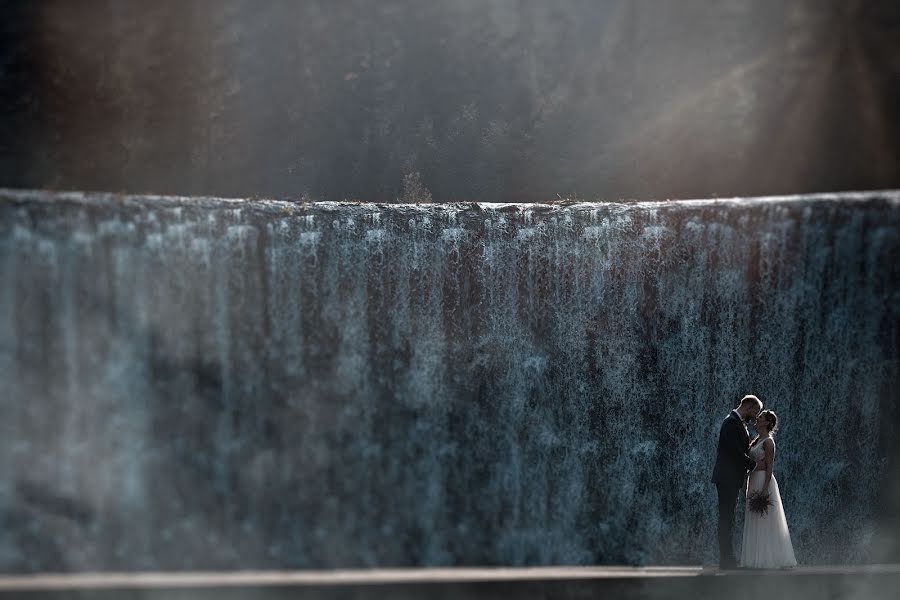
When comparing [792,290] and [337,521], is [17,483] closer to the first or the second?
[337,521]

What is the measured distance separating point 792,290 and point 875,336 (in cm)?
104

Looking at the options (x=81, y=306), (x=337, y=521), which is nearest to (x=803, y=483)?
(x=337, y=521)

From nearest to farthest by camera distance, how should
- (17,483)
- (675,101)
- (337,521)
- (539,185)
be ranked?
(17,483), (337,521), (539,185), (675,101)

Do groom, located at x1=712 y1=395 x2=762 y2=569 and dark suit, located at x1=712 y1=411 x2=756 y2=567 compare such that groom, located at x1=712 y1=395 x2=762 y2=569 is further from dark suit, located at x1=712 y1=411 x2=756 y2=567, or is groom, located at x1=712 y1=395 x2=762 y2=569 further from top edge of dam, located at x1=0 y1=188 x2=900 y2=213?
top edge of dam, located at x1=0 y1=188 x2=900 y2=213

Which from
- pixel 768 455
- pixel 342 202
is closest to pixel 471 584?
pixel 768 455

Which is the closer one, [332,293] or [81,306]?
[81,306]

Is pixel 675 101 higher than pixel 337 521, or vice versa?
pixel 675 101

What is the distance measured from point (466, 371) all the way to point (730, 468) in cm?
348

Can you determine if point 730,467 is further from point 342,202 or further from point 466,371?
point 342,202

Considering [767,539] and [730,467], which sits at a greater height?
[730,467]

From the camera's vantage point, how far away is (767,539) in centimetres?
733

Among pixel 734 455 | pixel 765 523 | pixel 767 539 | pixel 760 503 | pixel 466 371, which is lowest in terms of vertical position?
pixel 767 539

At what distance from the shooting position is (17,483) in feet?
29.0

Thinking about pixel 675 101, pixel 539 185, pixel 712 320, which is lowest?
pixel 712 320
